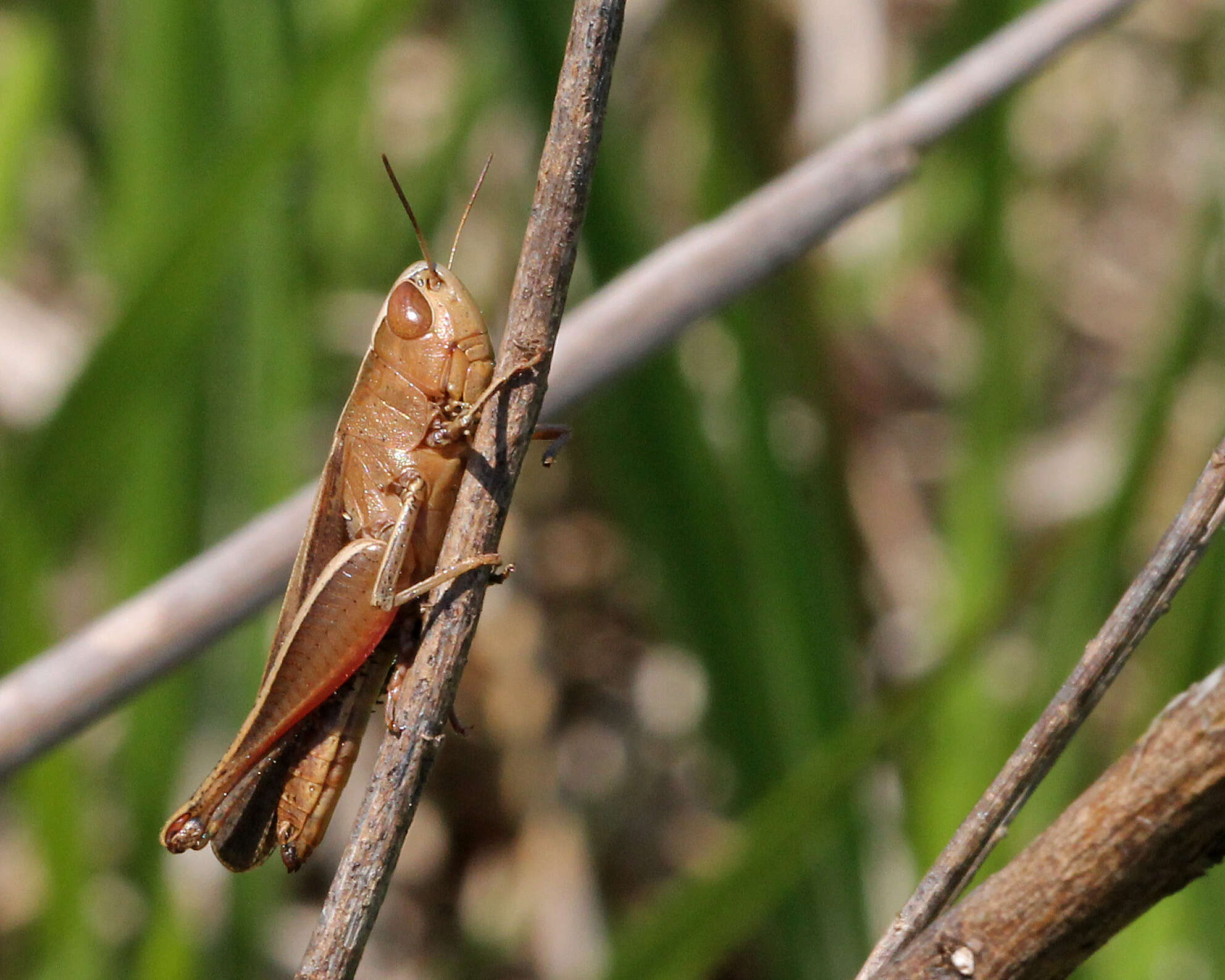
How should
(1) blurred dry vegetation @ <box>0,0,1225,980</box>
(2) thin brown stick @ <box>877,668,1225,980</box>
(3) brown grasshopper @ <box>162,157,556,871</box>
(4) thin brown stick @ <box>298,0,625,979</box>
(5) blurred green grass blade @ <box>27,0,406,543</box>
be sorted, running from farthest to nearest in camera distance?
(1) blurred dry vegetation @ <box>0,0,1225,980</box> → (5) blurred green grass blade @ <box>27,0,406,543</box> → (3) brown grasshopper @ <box>162,157,556,871</box> → (4) thin brown stick @ <box>298,0,625,979</box> → (2) thin brown stick @ <box>877,668,1225,980</box>

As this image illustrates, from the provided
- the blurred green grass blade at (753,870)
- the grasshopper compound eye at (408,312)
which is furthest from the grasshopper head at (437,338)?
the blurred green grass blade at (753,870)

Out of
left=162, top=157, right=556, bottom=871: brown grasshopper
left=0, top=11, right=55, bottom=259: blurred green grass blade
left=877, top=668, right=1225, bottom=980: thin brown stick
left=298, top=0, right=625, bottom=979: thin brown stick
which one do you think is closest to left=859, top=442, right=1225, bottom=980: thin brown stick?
left=877, top=668, right=1225, bottom=980: thin brown stick

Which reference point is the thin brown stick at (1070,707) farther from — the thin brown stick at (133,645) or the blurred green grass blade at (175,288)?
the blurred green grass blade at (175,288)

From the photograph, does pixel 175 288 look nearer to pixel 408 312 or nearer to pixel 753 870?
pixel 408 312

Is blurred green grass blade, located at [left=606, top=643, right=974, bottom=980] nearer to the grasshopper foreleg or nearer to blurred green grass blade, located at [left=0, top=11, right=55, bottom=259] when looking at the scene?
the grasshopper foreleg

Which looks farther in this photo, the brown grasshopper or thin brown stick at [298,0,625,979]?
the brown grasshopper

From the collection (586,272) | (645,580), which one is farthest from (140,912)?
(586,272)
